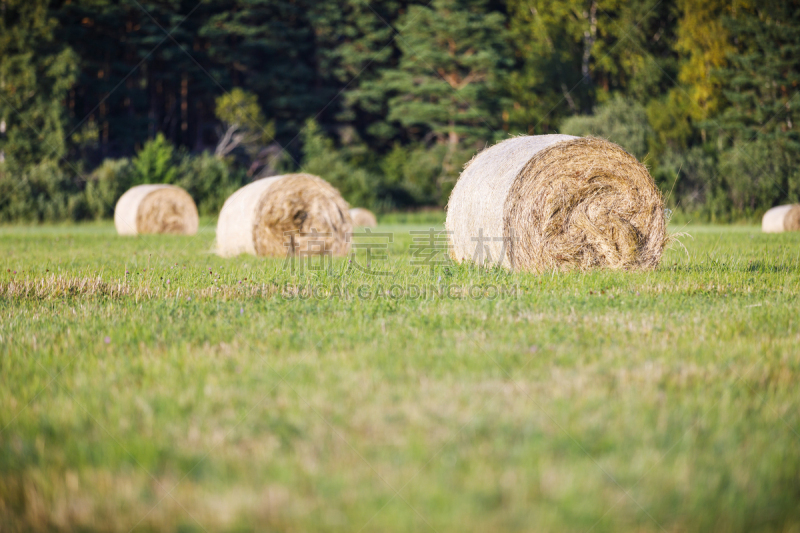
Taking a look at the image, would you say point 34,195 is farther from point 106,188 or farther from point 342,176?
point 342,176

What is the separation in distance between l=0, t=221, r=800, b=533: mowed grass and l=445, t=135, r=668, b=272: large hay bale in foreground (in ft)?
8.77

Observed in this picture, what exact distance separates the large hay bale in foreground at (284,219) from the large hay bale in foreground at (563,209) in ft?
11.1

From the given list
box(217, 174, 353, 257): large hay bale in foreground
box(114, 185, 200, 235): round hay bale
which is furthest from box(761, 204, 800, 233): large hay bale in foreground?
box(114, 185, 200, 235): round hay bale

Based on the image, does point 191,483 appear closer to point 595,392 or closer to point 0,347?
point 595,392

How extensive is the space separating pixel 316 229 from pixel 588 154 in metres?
5.22

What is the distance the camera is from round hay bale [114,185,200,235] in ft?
58.6

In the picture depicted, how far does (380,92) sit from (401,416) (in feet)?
127

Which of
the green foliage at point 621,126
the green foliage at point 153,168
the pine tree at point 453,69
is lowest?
the green foliage at point 153,168

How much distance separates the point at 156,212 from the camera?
18.0 meters

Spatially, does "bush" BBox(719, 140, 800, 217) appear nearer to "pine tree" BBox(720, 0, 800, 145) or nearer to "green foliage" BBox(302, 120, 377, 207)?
"pine tree" BBox(720, 0, 800, 145)

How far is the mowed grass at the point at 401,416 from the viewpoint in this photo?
7.09 ft

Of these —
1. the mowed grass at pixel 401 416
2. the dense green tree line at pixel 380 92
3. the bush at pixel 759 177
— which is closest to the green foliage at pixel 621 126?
the dense green tree line at pixel 380 92

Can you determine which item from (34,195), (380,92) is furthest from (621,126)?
(34,195)

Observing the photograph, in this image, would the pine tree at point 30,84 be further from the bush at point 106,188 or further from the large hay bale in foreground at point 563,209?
the large hay bale in foreground at point 563,209
